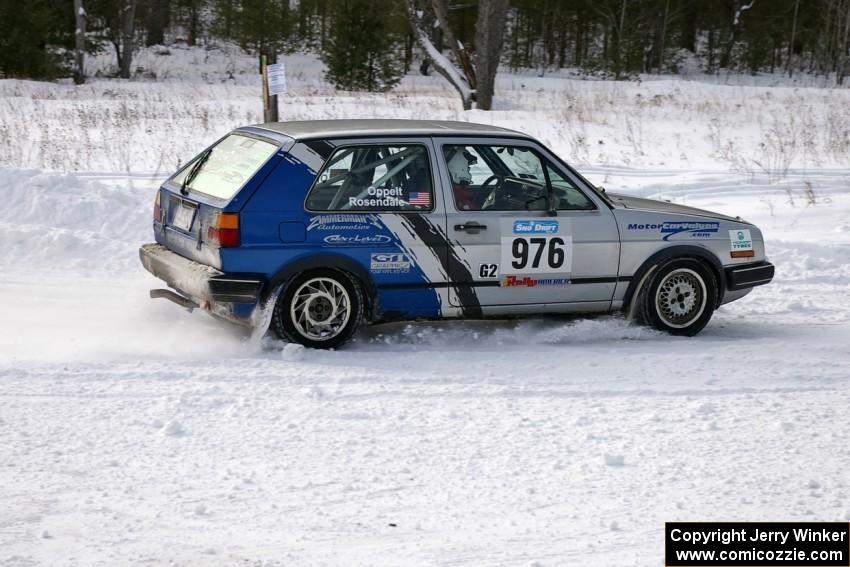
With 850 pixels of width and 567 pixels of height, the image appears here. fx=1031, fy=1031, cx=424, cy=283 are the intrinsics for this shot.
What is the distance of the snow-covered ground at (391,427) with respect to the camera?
4.39 m

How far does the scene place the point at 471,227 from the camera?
7.27 metres

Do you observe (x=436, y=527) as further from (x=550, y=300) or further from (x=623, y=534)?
(x=550, y=300)

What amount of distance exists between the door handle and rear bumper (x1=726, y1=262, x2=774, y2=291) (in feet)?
6.90

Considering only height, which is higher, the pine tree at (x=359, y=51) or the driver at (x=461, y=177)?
the pine tree at (x=359, y=51)

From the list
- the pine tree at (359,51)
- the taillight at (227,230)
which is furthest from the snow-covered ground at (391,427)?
the pine tree at (359,51)

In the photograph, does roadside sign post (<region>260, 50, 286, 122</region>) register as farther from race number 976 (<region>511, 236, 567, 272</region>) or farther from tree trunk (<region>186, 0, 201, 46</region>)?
tree trunk (<region>186, 0, 201, 46</region>)

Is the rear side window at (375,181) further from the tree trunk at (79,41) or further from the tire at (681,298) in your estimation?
the tree trunk at (79,41)

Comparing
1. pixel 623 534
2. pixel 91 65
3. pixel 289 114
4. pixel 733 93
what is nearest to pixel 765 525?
pixel 623 534

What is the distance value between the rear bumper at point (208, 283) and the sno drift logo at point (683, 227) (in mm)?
2870

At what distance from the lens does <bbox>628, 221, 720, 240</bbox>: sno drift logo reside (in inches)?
305

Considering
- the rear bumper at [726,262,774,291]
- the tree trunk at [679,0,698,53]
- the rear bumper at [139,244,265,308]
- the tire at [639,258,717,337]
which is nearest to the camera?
the rear bumper at [139,244,265,308]

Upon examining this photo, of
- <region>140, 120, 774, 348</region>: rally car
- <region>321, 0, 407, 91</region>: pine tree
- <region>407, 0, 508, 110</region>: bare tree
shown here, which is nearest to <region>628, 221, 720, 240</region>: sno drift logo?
<region>140, 120, 774, 348</region>: rally car

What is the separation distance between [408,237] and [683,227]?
219cm

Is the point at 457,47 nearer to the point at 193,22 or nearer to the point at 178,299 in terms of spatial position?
the point at 178,299
